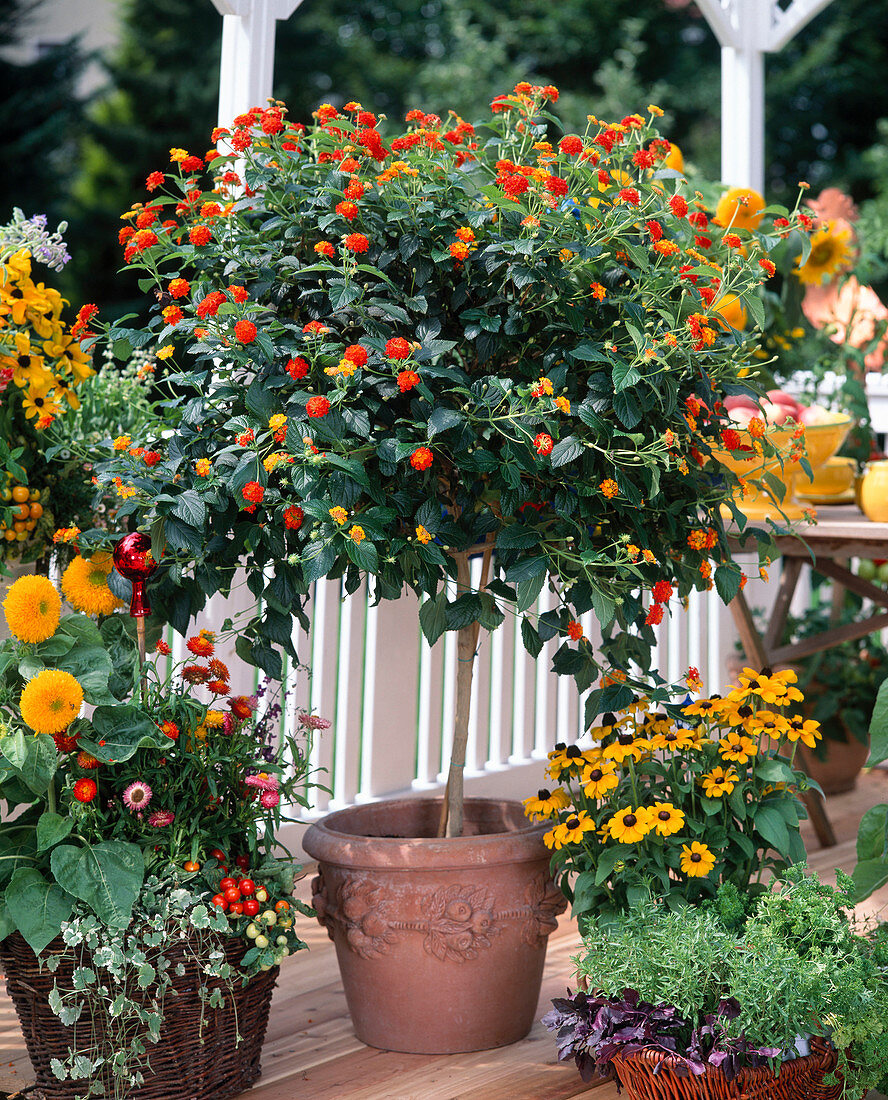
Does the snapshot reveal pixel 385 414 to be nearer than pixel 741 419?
Yes

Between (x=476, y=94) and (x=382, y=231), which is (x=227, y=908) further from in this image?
(x=476, y=94)

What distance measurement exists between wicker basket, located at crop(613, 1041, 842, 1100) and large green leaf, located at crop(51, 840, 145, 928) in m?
0.67

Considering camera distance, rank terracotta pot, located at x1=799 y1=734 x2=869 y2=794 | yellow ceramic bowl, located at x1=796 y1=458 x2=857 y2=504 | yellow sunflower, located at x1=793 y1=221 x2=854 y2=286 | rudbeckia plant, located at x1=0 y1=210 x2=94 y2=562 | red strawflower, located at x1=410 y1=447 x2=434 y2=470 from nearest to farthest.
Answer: red strawflower, located at x1=410 y1=447 x2=434 y2=470 < rudbeckia plant, located at x1=0 y1=210 x2=94 y2=562 < yellow ceramic bowl, located at x1=796 y1=458 x2=857 y2=504 < yellow sunflower, located at x1=793 y1=221 x2=854 y2=286 < terracotta pot, located at x1=799 y1=734 x2=869 y2=794

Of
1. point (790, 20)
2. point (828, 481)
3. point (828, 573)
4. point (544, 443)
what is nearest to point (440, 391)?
point (544, 443)

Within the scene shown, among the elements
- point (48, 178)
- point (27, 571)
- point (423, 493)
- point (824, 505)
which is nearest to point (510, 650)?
point (824, 505)

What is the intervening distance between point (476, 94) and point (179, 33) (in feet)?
7.56

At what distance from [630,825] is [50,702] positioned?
0.81m

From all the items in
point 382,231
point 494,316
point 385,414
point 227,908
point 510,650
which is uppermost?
point 382,231

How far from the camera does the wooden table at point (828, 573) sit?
246cm

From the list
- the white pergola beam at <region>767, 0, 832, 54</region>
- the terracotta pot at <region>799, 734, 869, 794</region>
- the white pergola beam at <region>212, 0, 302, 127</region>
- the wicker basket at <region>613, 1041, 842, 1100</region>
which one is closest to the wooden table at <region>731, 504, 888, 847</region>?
the terracotta pot at <region>799, 734, 869, 794</region>

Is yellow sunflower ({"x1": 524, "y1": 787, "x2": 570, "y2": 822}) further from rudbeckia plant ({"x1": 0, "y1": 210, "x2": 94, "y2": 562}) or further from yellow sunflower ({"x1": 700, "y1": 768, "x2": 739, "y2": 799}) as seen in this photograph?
rudbeckia plant ({"x1": 0, "y1": 210, "x2": 94, "y2": 562})

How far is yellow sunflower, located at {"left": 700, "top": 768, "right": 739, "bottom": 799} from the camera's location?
184 centimetres

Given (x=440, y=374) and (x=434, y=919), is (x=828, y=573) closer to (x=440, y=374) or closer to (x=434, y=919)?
(x=434, y=919)

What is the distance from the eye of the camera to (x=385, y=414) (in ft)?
5.56
